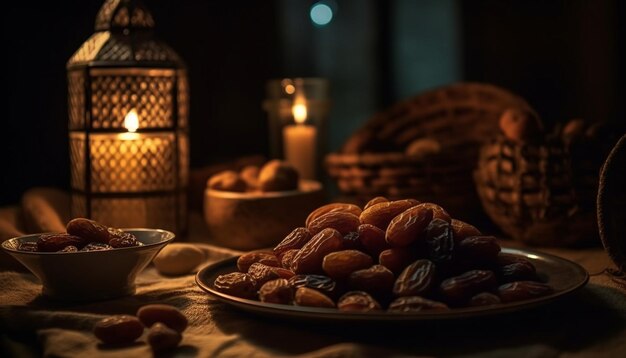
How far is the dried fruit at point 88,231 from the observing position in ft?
3.46

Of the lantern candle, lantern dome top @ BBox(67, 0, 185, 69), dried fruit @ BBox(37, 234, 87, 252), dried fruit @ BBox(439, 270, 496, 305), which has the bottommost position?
dried fruit @ BBox(439, 270, 496, 305)

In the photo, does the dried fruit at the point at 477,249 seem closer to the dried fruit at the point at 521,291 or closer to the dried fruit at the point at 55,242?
the dried fruit at the point at 521,291

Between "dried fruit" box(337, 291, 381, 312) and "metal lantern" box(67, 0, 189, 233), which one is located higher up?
"metal lantern" box(67, 0, 189, 233)

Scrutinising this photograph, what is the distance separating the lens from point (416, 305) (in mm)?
A: 825

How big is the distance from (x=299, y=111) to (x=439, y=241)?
97 cm

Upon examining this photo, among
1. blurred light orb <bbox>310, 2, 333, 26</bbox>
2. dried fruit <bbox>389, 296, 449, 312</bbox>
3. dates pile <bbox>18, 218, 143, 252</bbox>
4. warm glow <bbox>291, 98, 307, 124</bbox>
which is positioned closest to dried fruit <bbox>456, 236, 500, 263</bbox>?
dried fruit <bbox>389, 296, 449, 312</bbox>

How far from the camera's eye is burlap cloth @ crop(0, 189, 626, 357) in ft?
2.66

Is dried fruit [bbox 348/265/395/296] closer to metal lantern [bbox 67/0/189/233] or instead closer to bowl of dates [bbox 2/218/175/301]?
bowl of dates [bbox 2/218/175/301]

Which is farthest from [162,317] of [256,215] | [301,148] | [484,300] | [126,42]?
[301,148]

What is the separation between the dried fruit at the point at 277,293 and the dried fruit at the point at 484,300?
0.66ft

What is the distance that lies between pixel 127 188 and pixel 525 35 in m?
1.16

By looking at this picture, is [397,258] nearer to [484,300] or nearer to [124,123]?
[484,300]

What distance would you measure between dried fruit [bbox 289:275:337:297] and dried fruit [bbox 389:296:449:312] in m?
0.08

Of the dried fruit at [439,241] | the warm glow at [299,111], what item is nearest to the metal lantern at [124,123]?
the warm glow at [299,111]
